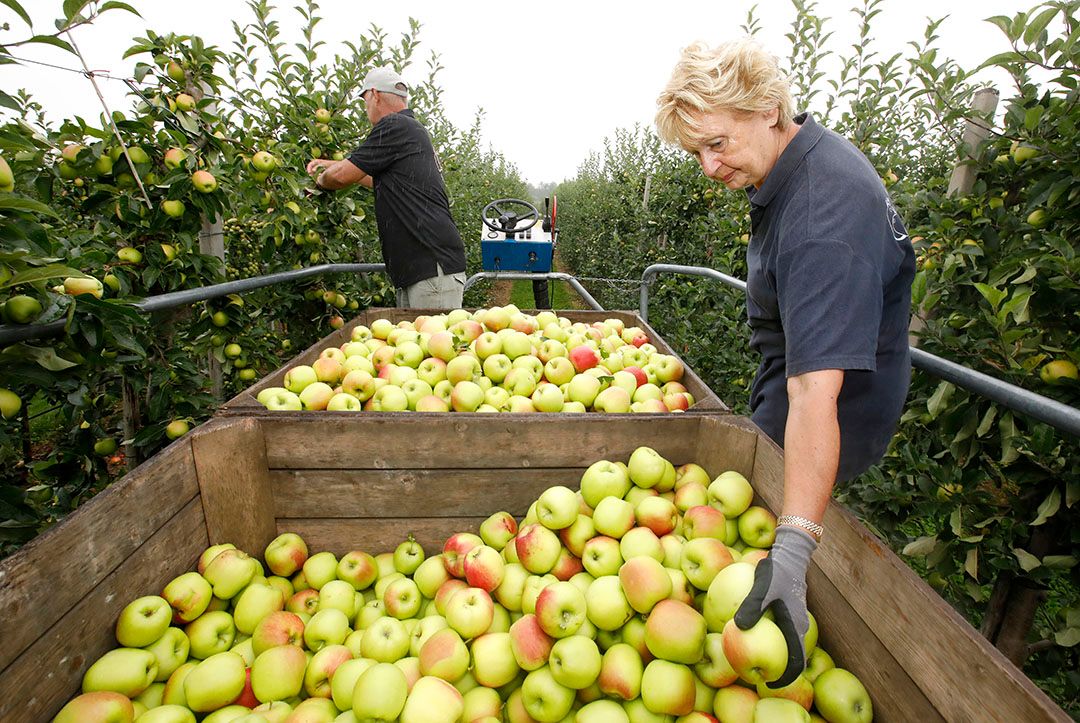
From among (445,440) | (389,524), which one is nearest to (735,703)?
(445,440)

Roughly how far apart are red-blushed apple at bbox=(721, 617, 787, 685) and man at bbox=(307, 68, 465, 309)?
3138mm

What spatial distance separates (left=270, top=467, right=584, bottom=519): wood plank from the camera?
5.76 feet

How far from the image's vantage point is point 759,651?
1062mm

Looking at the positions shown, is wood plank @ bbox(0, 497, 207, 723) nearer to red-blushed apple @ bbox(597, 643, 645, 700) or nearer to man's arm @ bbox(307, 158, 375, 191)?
red-blushed apple @ bbox(597, 643, 645, 700)

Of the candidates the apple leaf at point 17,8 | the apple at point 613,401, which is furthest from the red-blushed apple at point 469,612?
the apple leaf at point 17,8

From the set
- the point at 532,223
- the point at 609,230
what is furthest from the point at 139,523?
the point at 609,230

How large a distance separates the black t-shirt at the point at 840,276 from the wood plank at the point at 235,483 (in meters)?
1.52

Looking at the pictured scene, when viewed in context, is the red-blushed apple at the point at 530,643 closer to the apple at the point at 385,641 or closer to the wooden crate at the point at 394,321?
the apple at the point at 385,641

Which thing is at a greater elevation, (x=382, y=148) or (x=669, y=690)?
(x=382, y=148)

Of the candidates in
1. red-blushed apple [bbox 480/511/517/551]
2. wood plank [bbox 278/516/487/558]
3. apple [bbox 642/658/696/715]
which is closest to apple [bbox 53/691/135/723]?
wood plank [bbox 278/516/487/558]

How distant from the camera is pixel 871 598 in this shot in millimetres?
1129

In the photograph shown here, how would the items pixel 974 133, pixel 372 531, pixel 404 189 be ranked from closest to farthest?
1. pixel 372 531
2. pixel 974 133
3. pixel 404 189

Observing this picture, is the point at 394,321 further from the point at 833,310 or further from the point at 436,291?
the point at 833,310

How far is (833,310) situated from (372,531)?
1518mm
